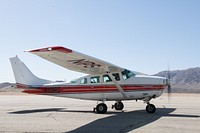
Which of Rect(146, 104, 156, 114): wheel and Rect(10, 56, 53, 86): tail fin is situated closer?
Rect(146, 104, 156, 114): wheel

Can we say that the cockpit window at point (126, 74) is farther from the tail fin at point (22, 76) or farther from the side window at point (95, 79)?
the tail fin at point (22, 76)

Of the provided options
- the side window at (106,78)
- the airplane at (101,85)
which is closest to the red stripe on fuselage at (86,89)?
the airplane at (101,85)

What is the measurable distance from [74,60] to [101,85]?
9.15 ft

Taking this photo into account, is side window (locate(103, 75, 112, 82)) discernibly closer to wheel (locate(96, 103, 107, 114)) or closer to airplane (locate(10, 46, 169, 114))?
airplane (locate(10, 46, 169, 114))

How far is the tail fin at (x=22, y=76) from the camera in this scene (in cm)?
1719

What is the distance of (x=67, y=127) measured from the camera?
9.77 m

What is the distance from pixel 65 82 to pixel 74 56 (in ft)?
14.4

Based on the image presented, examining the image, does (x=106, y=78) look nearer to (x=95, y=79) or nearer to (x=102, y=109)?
(x=95, y=79)

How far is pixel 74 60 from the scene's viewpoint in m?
13.3

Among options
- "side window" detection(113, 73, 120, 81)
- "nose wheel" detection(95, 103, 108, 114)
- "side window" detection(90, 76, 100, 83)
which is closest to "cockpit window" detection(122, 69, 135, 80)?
"side window" detection(113, 73, 120, 81)

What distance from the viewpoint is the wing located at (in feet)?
34.2

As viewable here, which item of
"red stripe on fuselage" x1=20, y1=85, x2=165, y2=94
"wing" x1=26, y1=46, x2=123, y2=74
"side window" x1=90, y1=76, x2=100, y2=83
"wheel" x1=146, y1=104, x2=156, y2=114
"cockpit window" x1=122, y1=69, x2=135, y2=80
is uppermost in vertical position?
"wing" x1=26, y1=46, x2=123, y2=74

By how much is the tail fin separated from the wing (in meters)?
2.97

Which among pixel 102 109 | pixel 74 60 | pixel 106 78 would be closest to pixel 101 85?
pixel 106 78
